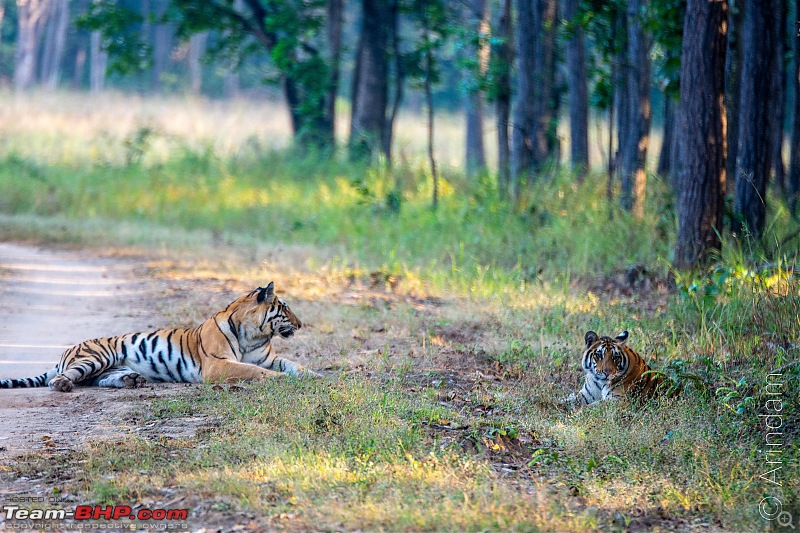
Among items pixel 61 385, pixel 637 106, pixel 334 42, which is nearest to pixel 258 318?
pixel 61 385

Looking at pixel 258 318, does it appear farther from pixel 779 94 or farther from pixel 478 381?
pixel 779 94

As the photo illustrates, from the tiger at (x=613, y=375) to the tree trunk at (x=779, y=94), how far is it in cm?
734

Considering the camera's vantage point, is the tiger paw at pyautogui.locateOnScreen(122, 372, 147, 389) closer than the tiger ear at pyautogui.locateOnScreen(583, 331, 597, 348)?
No

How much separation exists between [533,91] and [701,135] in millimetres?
6206

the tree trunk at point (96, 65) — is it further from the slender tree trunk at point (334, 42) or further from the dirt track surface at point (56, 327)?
the dirt track surface at point (56, 327)

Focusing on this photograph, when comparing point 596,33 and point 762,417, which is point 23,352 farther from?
point 596,33

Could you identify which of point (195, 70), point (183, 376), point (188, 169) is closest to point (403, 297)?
point (183, 376)

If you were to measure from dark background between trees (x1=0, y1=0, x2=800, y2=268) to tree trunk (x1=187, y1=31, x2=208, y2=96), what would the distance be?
22.7m

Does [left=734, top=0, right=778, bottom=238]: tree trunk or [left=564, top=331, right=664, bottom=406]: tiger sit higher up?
[left=734, top=0, right=778, bottom=238]: tree trunk

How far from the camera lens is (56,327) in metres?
9.75

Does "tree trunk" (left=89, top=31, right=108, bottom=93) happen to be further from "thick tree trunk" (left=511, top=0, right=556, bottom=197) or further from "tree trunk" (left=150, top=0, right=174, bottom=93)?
"thick tree trunk" (left=511, top=0, right=556, bottom=197)

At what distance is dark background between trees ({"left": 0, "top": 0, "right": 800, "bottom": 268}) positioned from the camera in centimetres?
1075

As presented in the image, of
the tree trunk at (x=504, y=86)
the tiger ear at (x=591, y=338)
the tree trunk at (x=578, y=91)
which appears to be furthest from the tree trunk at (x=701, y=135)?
the tree trunk at (x=578, y=91)

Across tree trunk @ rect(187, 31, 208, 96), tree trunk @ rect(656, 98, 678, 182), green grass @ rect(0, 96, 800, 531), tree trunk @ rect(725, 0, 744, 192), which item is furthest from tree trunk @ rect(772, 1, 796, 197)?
tree trunk @ rect(187, 31, 208, 96)
